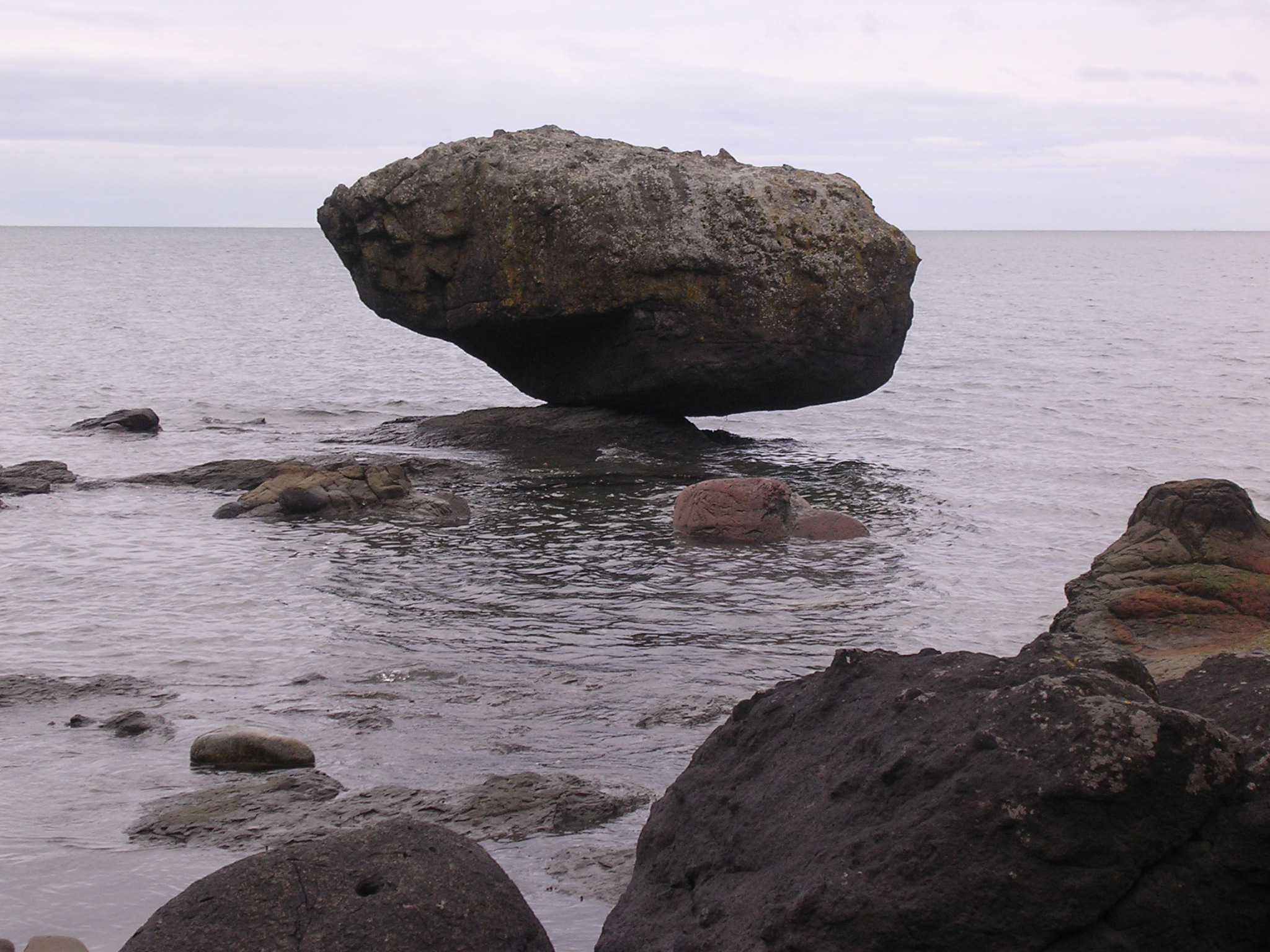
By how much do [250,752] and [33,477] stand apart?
10697 millimetres

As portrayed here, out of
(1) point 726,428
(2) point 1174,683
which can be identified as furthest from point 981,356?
(2) point 1174,683

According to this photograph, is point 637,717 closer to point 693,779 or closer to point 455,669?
point 455,669

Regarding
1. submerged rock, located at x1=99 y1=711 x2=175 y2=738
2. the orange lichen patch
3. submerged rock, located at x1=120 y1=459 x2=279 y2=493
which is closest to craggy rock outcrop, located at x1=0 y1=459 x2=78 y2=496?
submerged rock, located at x1=120 y1=459 x2=279 y2=493

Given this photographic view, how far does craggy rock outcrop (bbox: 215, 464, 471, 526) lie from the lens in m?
14.3

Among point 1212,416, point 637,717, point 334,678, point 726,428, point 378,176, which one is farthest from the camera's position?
point 1212,416

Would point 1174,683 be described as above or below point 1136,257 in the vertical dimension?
below

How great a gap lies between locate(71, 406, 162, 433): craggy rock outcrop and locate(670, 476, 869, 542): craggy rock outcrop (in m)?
11.7

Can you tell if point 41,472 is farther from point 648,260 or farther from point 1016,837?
point 1016,837

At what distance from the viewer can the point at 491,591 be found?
37.1ft

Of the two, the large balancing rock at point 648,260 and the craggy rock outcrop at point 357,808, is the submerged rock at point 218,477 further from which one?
the craggy rock outcrop at point 357,808

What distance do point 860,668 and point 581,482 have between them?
38.6 ft

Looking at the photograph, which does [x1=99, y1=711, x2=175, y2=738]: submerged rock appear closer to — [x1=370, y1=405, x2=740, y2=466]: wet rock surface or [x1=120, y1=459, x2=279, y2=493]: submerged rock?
[x1=120, y1=459, x2=279, y2=493]: submerged rock

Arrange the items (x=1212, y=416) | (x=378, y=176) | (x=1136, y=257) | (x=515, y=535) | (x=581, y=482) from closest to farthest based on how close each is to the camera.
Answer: (x=515, y=535) < (x=581, y=482) < (x=378, y=176) < (x=1212, y=416) < (x=1136, y=257)

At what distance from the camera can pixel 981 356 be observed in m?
39.2
